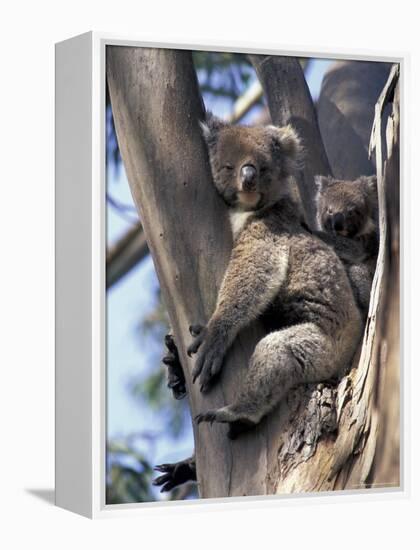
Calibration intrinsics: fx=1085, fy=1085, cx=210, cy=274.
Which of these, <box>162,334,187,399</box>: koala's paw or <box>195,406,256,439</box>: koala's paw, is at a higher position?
<box>162,334,187,399</box>: koala's paw

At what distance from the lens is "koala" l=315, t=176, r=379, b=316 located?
545 centimetres

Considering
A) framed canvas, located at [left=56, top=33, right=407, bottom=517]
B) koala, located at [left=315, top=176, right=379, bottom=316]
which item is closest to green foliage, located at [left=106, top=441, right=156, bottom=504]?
framed canvas, located at [left=56, top=33, right=407, bottom=517]

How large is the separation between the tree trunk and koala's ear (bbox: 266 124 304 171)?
1.27 ft

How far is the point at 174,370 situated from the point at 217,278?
0.48 m

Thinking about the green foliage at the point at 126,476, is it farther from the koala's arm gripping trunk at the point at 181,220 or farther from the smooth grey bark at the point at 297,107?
the smooth grey bark at the point at 297,107

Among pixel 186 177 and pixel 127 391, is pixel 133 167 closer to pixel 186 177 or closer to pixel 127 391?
pixel 186 177

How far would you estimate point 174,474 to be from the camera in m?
5.03

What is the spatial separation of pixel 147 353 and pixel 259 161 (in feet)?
3.54

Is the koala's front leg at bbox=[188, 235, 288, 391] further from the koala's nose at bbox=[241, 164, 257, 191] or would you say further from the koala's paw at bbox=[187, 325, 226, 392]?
the koala's nose at bbox=[241, 164, 257, 191]

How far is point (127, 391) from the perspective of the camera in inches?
189

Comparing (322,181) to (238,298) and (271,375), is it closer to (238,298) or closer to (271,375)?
(238,298)

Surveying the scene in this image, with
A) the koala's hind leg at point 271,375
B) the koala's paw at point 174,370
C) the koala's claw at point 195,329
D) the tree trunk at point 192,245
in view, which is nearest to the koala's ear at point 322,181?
the tree trunk at point 192,245

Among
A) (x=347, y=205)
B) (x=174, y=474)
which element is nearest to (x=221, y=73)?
(x=347, y=205)

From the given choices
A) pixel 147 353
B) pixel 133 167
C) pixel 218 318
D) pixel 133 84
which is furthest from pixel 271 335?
pixel 133 84
